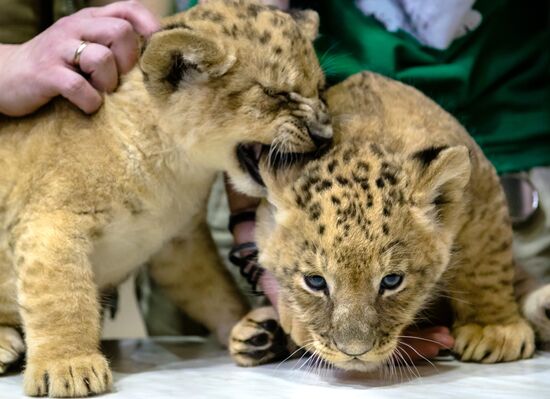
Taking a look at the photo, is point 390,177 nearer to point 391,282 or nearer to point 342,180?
point 342,180

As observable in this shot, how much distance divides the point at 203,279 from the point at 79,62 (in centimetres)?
68

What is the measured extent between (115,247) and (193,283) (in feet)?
1.19

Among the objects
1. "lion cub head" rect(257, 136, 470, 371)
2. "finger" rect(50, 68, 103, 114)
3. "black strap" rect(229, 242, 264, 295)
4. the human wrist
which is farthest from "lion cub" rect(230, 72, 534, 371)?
the human wrist

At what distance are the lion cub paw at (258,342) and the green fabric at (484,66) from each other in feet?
2.45

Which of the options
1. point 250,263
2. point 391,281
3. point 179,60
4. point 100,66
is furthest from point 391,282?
point 100,66

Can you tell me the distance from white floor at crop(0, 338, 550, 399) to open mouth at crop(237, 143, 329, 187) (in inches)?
17.5

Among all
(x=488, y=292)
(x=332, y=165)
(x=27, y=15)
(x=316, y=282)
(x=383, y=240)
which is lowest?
(x=488, y=292)

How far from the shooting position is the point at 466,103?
8.40 feet

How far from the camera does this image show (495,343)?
2.04 meters

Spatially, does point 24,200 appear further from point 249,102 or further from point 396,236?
point 396,236

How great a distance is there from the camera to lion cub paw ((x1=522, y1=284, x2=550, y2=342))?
2.13 meters

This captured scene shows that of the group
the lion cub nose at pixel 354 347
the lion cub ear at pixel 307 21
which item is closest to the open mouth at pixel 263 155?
the lion cub ear at pixel 307 21

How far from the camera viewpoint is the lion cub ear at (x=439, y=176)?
180 centimetres

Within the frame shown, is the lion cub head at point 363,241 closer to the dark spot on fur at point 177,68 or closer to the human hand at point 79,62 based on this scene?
the dark spot on fur at point 177,68
